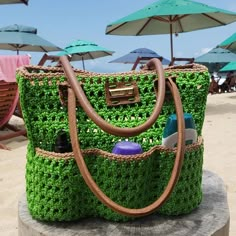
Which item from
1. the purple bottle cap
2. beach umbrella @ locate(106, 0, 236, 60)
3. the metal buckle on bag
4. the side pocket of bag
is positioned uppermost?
beach umbrella @ locate(106, 0, 236, 60)

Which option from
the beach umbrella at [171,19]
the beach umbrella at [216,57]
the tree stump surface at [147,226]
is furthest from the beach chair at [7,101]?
the beach umbrella at [216,57]

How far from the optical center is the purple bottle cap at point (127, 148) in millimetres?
1149

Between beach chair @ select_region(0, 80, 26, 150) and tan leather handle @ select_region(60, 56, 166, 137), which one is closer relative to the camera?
tan leather handle @ select_region(60, 56, 166, 137)

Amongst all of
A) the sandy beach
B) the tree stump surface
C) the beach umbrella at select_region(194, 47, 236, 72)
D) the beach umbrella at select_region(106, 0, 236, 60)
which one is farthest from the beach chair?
the beach umbrella at select_region(194, 47, 236, 72)

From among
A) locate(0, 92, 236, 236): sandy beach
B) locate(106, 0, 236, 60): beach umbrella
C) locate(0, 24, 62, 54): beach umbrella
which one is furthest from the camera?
locate(0, 24, 62, 54): beach umbrella

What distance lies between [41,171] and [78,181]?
122mm

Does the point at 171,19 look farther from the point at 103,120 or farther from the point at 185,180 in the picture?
the point at 103,120

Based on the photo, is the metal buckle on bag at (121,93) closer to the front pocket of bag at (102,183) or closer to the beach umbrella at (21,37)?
the front pocket of bag at (102,183)

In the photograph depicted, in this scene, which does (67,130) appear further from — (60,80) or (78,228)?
(78,228)

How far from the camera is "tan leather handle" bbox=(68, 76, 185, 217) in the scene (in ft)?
3.17

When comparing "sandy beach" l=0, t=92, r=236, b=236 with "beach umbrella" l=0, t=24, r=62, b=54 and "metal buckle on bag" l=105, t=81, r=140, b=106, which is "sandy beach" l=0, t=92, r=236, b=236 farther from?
"beach umbrella" l=0, t=24, r=62, b=54

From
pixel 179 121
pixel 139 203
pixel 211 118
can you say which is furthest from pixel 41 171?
pixel 211 118

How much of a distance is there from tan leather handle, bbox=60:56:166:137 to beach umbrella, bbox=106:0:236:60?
5785mm

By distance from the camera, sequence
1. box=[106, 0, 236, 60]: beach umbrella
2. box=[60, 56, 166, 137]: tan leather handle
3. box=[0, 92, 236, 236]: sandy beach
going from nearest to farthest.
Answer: box=[60, 56, 166, 137]: tan leather handle
box=[0, 92, 236, 236]: sandy beach
box=[106, 0, 236, 60]: beach umbrella
